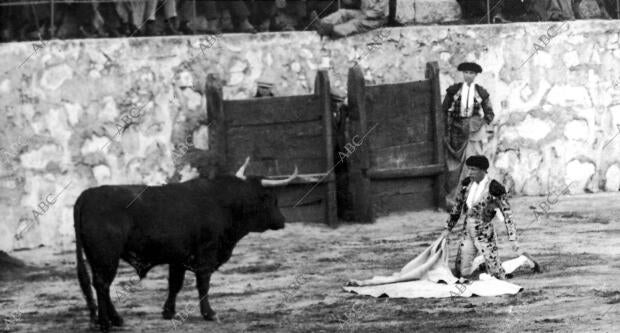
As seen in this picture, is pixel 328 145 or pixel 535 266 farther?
pixel 328 145

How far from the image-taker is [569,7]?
1953cm

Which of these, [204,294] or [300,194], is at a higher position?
[300,194]

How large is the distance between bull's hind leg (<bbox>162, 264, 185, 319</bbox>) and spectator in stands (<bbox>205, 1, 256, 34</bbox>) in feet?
17.9

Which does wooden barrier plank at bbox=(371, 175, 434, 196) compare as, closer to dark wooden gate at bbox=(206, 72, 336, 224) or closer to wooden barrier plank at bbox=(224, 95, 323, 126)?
dark wooden gate at bbox=(206, 72, 336, 224)

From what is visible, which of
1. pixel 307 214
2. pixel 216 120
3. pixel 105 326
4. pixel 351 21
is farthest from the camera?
pixel 351 21

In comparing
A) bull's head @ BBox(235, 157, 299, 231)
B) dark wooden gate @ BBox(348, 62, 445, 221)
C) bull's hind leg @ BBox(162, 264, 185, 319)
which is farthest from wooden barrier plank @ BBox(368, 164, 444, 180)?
bull's hind leg @ BBox(162, 264, 185, 319)

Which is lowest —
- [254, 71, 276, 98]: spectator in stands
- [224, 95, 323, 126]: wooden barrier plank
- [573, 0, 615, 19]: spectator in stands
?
[224, 95, 323, 126]: wooden barrier plank

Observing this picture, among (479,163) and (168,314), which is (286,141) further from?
(168,314)

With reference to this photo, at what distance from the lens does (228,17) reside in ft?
61.2

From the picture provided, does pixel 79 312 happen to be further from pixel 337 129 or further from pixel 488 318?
pixel 337 129

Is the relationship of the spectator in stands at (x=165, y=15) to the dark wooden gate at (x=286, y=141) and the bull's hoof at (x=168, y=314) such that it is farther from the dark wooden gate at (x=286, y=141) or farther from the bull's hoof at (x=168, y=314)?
the bull's hoof at (x=168, y=314)

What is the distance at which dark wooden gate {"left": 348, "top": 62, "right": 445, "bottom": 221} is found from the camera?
18.0m

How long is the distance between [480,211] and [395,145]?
399 cm

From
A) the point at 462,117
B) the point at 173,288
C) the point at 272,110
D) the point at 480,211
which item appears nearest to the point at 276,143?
the point at 272,110
